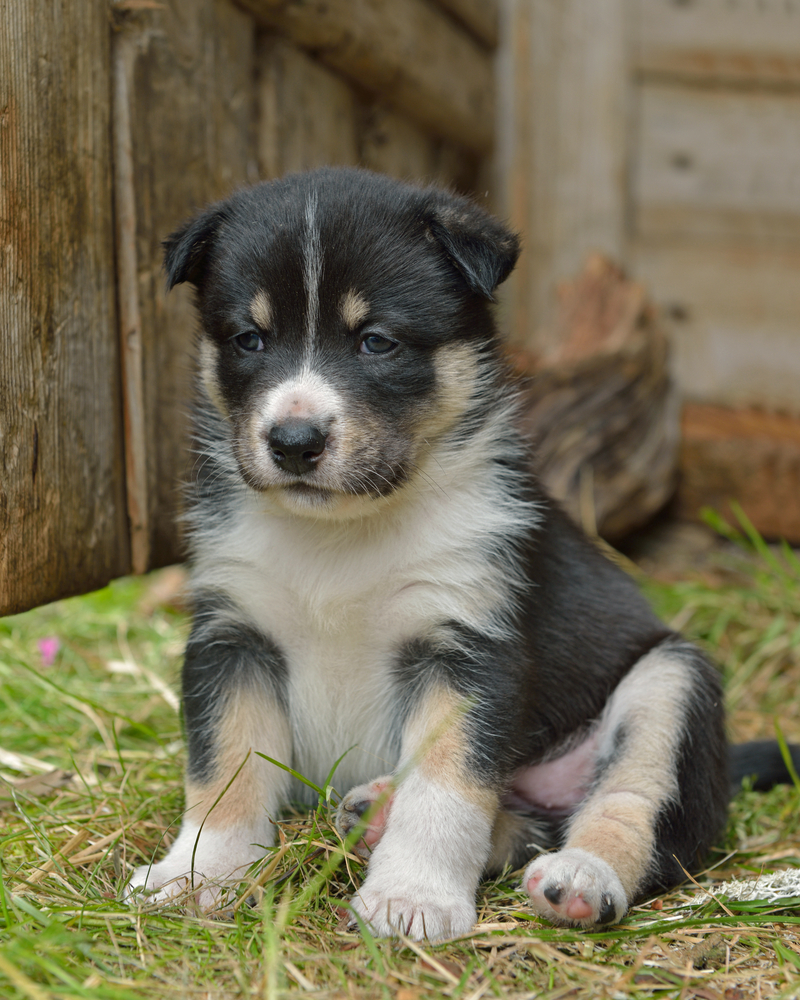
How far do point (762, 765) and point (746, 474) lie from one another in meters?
2.72

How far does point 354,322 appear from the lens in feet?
9.14

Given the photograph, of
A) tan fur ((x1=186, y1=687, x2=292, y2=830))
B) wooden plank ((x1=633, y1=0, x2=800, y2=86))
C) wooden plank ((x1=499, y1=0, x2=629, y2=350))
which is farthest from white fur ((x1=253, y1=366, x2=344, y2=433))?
wooden plank ((x1=633, y1=0, x2=800, y2=86))

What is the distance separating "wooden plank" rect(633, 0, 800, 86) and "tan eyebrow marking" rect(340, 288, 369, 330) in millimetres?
4879

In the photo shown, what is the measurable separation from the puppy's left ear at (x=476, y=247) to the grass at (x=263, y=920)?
153 centimetres

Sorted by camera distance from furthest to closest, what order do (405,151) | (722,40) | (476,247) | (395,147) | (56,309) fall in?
(722,40)
(405,151)
(395,147)
(56,309)
(476,247)

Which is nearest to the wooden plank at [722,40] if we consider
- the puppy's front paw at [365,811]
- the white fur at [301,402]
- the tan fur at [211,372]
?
the tan fur at [211,372]

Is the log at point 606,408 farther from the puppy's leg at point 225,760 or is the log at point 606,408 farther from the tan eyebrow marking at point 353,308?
the puppy's leg at point 225,760

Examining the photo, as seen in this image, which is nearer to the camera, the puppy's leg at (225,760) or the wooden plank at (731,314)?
the puppy's leg at (225,760)

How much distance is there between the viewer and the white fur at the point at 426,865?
7.95 feet

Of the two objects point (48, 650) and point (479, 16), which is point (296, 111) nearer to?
point (479, 16)

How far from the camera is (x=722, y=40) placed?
662 centimetres

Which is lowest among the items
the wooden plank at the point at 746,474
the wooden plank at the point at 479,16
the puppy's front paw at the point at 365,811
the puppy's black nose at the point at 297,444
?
the puppy's front paw at the point at 365,811

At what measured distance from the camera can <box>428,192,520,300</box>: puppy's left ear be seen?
9.38 ft

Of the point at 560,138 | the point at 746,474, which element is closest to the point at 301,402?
the point at 746,474
